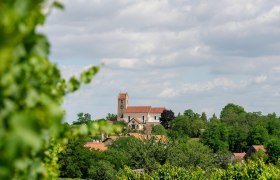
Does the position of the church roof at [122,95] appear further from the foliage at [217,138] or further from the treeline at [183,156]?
the foliage at [217,138]

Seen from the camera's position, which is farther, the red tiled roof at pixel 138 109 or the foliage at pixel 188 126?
the red tiled roof at pixel 138 109

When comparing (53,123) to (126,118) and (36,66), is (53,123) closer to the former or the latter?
(36,66)

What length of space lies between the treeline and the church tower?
181 ft

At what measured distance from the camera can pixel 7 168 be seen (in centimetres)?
174

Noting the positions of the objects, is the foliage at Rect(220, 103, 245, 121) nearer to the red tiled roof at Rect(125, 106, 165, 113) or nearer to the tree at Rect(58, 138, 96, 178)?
the red tiled roof at Rect(125, 106, 165, 113)

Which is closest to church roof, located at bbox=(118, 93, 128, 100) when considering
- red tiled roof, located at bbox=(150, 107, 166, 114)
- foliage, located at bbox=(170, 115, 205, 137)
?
red tiled roof, located at bbox=(150, 107, 166, 114)

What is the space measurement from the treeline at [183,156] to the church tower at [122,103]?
181 ft

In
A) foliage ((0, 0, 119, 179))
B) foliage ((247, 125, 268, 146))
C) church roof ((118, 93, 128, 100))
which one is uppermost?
Answer: church roof ((118, 93, 128, 100))

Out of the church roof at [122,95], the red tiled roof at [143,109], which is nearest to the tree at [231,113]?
the red tiled roof at [143,109]

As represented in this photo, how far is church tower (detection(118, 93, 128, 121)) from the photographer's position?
19250 cm

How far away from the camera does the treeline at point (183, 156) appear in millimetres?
36494

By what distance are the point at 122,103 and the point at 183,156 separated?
136897mm

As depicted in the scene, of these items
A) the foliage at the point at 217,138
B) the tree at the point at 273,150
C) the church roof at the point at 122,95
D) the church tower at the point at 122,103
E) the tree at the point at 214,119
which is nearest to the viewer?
the tree at the point at 273,150

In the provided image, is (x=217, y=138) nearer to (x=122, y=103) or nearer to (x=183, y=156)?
(x=183, y=156)
